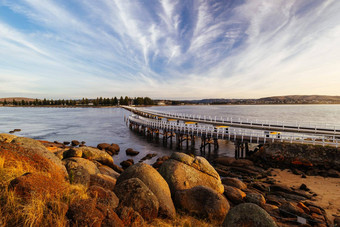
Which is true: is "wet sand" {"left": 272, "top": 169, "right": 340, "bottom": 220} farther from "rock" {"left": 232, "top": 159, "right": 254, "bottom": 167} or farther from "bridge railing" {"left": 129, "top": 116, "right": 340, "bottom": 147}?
"bridge railing" {"left": 129, "top": 116, "right": 340, "bottom": 147}

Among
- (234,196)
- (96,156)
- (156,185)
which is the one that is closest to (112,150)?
(96,156)

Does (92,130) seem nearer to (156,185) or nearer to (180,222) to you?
(156,185)

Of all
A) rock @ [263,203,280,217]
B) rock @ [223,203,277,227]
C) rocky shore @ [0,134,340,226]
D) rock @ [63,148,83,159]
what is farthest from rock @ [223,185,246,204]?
rock @ [63,148,83,159]

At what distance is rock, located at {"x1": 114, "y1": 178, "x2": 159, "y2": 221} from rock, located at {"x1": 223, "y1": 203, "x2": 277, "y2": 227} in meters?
2.37

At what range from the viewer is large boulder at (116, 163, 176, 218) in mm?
6479

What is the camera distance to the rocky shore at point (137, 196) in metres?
4.20

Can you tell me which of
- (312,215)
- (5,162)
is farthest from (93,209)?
(312,215)

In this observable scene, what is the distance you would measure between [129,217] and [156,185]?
2494 mm

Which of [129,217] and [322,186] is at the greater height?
[129,217]

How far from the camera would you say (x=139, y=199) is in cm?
589

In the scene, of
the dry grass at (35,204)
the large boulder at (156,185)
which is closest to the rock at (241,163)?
the large boulder at (156,185)

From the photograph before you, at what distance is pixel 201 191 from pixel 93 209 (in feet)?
15.6

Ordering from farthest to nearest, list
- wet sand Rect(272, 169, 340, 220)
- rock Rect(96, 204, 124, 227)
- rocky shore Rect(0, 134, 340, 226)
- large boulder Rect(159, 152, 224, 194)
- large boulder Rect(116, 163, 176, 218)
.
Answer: wet sand Rect(272, 169, 340, 220) < large boulder Rect(159, 152, 224, 194) < large boulder Rect(116, 163, 176, 218) < rock Rect(96, 204, 124, 227) < rocky shore Rect(0, 134, 340, 226)

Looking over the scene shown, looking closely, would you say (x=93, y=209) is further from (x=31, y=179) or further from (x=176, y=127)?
(x=176, y=127)
